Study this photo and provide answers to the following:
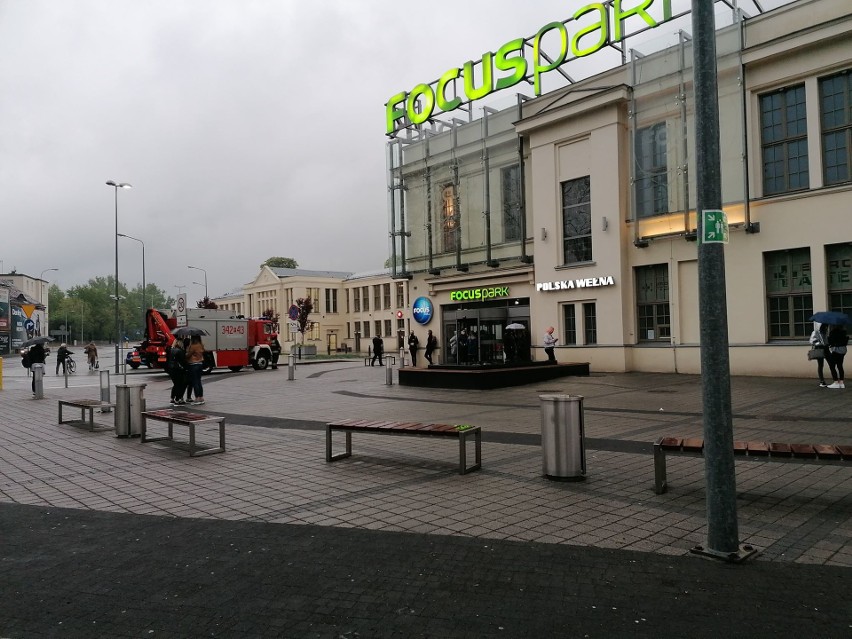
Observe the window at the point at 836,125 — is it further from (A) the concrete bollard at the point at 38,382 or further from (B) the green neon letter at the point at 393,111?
(A) the concrete bollard at the point at 38,382

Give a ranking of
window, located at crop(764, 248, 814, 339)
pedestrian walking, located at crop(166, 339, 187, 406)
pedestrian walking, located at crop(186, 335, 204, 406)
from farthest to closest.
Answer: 1. window, located at crop(764, 248, 814, 339)
2. pedestrian walking, located at crop(166, 339, 187, 406)
3. pedestrian walking, located at crop(186, 335, 204, 406)

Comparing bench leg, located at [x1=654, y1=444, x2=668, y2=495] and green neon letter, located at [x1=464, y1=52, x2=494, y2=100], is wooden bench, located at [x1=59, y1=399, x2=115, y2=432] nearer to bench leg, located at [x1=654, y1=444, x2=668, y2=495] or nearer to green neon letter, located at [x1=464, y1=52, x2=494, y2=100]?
bench leg, located at [x1=654, y1=444, x2=668, y2=495]

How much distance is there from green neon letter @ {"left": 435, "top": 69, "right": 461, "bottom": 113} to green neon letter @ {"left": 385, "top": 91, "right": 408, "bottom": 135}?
2543mm

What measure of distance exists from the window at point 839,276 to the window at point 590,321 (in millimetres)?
7657

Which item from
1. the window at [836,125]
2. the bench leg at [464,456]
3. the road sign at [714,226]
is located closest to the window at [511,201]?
the window at [836,125]

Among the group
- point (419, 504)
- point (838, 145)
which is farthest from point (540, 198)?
point (419, 504)

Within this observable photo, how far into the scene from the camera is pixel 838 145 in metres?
18.3

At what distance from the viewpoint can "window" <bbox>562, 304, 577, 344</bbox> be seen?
24833mm

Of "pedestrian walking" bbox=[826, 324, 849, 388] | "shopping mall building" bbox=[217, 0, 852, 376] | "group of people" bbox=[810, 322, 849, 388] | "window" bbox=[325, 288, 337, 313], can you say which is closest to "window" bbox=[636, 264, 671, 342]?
"shopping mall building" bbox=[217, 0, 852, 376]

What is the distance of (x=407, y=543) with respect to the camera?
482cm

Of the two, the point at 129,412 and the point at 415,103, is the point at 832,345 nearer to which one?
the point at 129,412

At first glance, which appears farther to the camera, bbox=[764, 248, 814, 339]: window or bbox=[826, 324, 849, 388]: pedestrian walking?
bbox=[764, 248, 814, 339]: window

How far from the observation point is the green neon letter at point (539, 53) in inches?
1006

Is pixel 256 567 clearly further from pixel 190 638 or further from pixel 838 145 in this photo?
pixel 838 145
